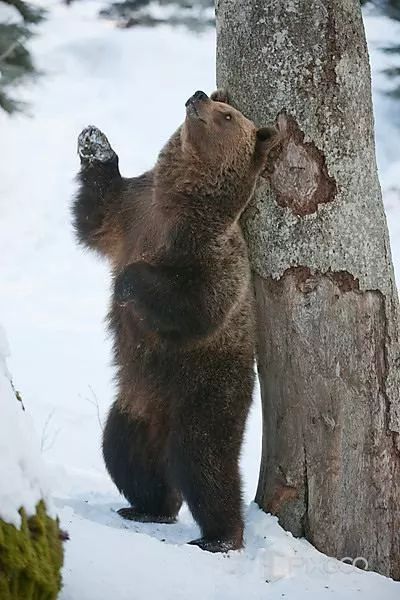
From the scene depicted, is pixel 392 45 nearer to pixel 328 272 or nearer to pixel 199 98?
pixel 199 98

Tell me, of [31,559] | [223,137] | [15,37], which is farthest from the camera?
[15,37]

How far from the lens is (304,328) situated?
4637 millimetres

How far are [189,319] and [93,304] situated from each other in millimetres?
8043

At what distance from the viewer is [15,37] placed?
12.0 m

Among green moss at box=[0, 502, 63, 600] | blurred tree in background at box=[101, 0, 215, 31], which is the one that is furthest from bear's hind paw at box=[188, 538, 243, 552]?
blurred tree in background at box=[101, 0, 215, 31]

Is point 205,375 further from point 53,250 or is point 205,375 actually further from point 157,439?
point 53,250

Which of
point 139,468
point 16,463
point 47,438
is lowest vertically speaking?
point 47,438

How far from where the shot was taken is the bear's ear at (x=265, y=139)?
460cm

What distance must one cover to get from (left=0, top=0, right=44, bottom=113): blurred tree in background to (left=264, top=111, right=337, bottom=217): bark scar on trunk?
8.06 meters

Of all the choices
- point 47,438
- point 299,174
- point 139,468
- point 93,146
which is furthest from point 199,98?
point 47,438

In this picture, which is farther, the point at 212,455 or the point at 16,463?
the point at 212,455

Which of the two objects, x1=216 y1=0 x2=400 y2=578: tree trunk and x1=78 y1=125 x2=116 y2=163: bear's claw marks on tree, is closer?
x1=216 y1=0 x2=400 y2=578: tree trunk

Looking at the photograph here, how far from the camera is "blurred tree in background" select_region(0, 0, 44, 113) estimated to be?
11.9 m

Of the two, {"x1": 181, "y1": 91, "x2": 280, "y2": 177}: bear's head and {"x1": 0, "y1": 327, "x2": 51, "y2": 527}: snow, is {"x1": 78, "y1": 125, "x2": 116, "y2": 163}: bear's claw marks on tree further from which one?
{"x1": 0, "y1": 327, "x2": 51, "y2": 527}: snow
